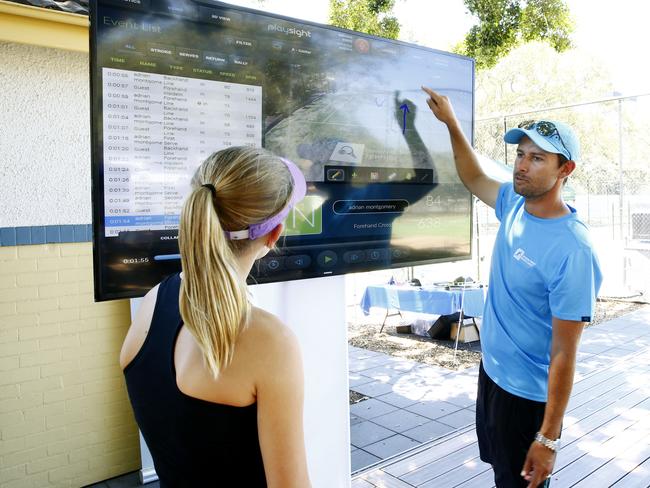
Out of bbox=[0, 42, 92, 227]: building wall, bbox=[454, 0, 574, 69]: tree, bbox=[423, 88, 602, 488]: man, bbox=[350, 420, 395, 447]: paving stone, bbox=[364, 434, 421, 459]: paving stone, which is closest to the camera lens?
bbox=[423, 88, 602, 488]: man

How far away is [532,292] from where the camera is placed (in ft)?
7.57

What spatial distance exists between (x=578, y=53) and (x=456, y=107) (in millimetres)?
29162

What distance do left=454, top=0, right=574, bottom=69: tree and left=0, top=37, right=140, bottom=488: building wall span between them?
10.5m

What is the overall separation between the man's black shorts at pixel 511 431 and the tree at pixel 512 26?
37.9 ft

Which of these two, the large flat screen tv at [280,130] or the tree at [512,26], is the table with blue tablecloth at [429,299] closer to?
the large flat screen tv at [280,130]

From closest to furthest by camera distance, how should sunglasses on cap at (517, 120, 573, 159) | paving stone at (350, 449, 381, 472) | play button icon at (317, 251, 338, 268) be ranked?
play button icon at (317, 251, 338, 268)
sunglasses on cap at (517, 120, 573, 159)
paving stone at (350, 449, 381, 472)

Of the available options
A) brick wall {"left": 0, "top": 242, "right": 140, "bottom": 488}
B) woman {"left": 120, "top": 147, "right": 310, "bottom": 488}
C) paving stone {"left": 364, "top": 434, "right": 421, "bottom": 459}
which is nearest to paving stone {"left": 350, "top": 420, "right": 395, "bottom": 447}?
paving stone {"left": 364, "top": 434, "right": 421, "bottom": 459}

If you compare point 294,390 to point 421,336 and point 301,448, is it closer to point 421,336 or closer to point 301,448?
point 301,448

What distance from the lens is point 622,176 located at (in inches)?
384

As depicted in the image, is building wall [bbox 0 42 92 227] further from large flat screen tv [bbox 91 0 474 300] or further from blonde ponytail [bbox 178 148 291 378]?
blonde ponytail [bbox 178 148 291 378]

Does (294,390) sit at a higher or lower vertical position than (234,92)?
lower

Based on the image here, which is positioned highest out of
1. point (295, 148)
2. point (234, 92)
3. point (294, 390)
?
point (234, 92)

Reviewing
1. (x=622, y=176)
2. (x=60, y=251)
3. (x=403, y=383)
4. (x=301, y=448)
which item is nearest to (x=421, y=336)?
(x=403, y=383)

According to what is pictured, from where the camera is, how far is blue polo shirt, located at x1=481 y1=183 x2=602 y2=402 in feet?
7.04
